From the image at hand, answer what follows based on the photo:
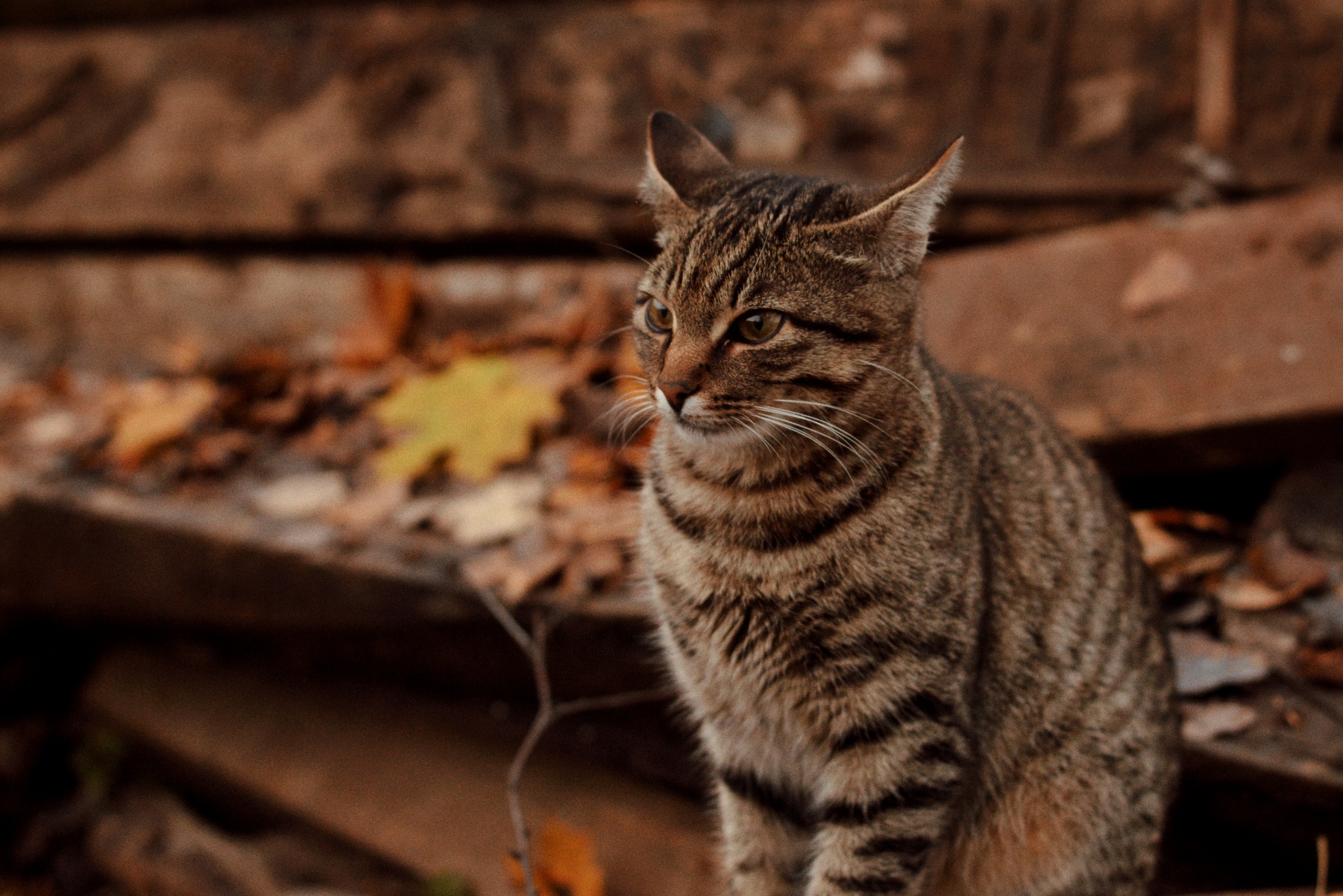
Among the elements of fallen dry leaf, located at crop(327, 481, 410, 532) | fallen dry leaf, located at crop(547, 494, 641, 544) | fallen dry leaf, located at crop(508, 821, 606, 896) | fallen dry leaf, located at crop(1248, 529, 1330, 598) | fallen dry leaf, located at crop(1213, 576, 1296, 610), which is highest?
fallen dry leaf, located at crop(1248, 529, 1330, 598)

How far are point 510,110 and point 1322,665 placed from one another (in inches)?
135

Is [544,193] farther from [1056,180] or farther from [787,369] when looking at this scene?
[787,369]

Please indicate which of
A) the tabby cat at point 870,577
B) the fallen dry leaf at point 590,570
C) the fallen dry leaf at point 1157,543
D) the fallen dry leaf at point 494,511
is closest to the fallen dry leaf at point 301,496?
the fallen dry leaf at point 494,511

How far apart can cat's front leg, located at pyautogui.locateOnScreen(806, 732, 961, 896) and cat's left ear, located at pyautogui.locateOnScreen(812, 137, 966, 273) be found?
0.82 meters

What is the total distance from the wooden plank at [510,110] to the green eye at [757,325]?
2.03 metres

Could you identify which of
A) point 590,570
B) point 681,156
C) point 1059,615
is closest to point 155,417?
point 590,570

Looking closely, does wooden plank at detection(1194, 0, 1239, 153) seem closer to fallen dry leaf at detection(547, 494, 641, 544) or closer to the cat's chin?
fallen dry leaf at detection(547, 494, 641, 544)

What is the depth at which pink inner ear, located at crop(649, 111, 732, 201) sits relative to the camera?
6.08 ft

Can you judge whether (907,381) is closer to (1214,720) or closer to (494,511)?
(1214,720)

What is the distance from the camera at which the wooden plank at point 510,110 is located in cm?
335

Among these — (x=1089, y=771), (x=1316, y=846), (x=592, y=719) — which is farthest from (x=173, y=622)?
(x=1316, y=846)

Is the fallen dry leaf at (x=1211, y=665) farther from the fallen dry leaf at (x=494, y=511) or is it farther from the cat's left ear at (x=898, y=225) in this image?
the fallen dry leaf at (x=494, y=511)

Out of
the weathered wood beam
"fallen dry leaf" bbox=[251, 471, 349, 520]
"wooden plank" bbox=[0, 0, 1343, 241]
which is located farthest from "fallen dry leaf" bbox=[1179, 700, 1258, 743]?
"fallen dry leaf" bbox=[251, 471, 349, 520]

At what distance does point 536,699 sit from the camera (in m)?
2.85
